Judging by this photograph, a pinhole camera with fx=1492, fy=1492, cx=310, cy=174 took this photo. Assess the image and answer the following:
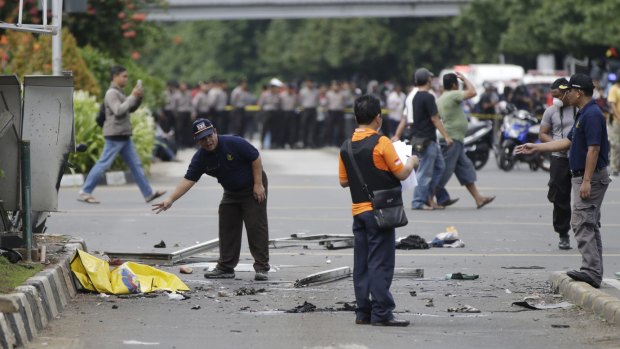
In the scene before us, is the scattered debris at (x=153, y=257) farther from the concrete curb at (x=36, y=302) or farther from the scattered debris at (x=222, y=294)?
the scattered debris at (x=222, y=294)

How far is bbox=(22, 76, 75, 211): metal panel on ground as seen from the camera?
12.9 m

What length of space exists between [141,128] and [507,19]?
123 feet

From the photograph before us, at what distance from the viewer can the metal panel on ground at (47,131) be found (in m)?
12.9

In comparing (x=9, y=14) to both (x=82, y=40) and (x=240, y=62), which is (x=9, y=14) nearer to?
(x=82, y=40)

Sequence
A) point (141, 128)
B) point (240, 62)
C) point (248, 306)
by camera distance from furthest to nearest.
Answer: point (240, 62) → point (141, 128) → point (248, 306)

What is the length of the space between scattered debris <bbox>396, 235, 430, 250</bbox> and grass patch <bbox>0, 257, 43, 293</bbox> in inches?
193

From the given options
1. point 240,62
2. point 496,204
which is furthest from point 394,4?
point 496,204

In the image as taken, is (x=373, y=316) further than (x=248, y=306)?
No

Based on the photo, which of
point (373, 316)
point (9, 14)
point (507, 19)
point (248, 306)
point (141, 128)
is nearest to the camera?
point (373, 316)

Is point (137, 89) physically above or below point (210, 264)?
above

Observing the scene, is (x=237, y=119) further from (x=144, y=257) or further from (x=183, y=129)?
(x=144, y=257)

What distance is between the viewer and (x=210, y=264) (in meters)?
14.2

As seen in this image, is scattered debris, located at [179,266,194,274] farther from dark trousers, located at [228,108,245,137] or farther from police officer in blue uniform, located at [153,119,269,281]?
dark trousers, located at [228,108,245,137]

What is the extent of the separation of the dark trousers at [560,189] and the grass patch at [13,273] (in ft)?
18.4
